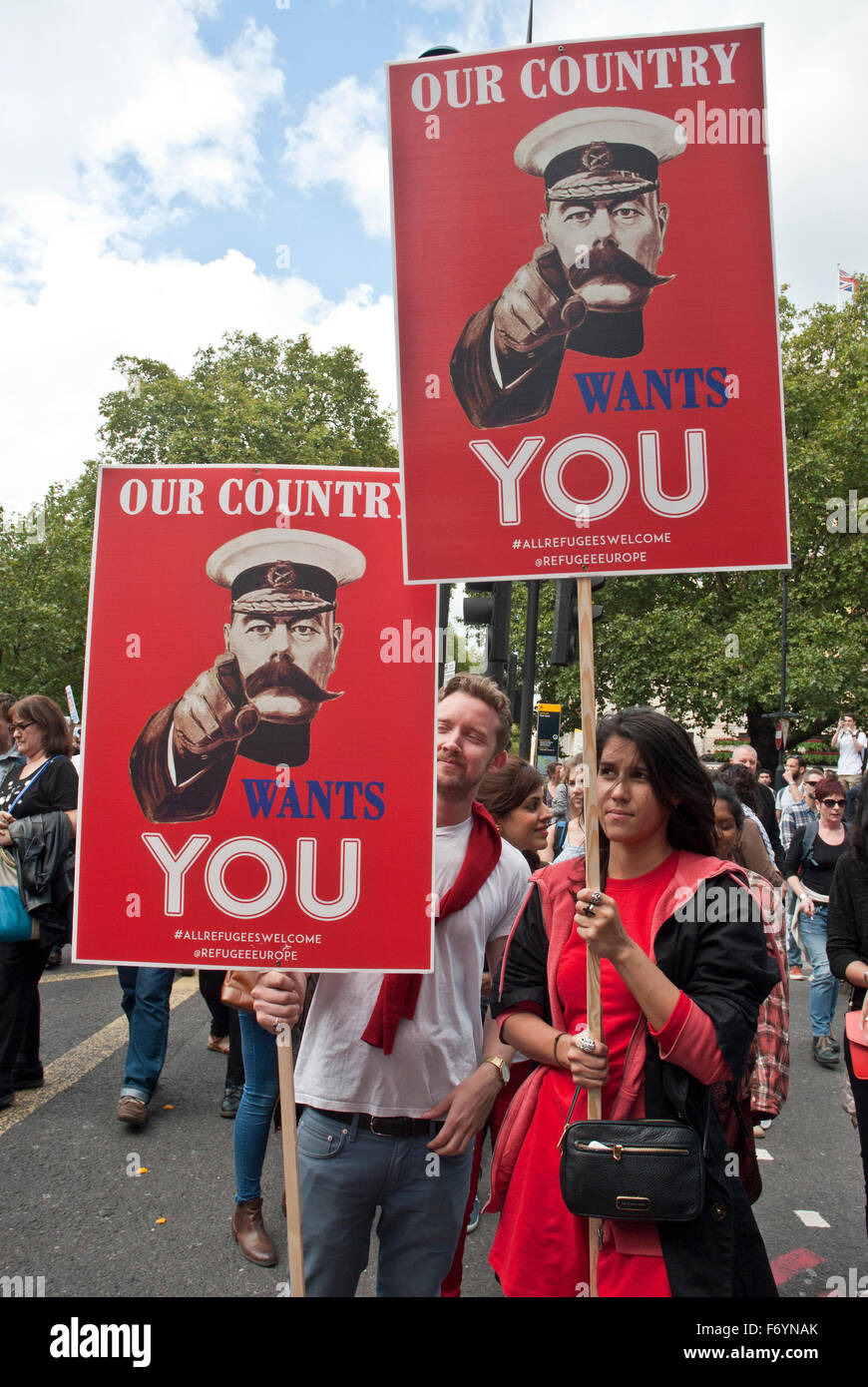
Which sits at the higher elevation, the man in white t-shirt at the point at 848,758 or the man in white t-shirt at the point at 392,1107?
the man in white t-shirt at the point at 848,758

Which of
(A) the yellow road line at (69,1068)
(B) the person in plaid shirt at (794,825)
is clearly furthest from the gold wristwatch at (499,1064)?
(B) the person in plaid shirt at (794,825)

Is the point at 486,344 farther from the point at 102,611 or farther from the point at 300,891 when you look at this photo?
the point at 300,891

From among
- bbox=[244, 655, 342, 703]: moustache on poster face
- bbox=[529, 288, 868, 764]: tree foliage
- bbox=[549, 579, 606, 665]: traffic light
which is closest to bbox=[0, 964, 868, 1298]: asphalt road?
bbox=[244, 655, 342, 703]: moustache on poster face

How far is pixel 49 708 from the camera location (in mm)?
5336

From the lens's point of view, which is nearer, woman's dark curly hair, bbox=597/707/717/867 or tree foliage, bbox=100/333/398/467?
woman's dark curly hair, bbox=597/707/717/867

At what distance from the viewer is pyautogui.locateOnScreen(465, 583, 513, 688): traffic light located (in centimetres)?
891

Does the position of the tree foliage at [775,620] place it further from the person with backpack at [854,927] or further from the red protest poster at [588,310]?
the red protest poster at [588,310]

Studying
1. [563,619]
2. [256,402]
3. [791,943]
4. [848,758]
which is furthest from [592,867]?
[256,402]

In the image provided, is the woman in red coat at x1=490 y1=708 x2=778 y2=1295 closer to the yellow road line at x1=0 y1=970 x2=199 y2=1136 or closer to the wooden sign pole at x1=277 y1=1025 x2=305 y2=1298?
the wooden sign pole at x1=277 y1=1025 x2=305 y2=1298

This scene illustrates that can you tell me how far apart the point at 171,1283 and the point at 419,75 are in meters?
3.68

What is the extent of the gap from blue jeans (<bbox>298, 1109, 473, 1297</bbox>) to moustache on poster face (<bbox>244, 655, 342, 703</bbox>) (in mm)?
934

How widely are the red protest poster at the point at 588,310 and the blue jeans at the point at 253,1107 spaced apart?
7.39ft

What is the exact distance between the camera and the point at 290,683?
7.25 ft

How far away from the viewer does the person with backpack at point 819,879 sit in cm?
648
